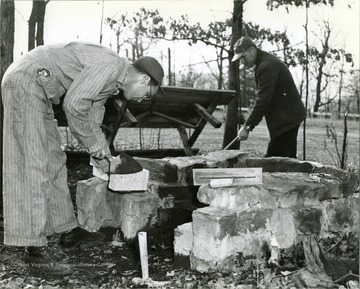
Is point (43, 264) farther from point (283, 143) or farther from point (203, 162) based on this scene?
point (283, 143)

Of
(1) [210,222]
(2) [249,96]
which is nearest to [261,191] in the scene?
(1) [210,222]

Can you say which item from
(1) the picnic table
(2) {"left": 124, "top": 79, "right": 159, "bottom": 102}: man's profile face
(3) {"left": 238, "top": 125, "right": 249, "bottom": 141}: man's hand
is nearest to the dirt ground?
(2) {"left": 124, "top": 79, "right": 159, "bottom": 102}: man's profile face

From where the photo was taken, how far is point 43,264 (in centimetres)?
306

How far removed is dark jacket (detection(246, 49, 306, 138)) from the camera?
525cm

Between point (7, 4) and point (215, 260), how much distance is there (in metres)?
3.37

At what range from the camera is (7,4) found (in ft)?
14.9

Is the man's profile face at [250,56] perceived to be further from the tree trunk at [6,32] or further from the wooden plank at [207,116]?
the tree trunk at [6,32]

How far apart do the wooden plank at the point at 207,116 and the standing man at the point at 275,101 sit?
1678mm

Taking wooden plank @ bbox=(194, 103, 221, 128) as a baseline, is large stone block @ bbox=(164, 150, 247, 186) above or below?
below

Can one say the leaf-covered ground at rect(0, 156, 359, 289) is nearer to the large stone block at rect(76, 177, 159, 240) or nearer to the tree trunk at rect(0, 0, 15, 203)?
the large stone block at rect(76, 177, 159, 240)

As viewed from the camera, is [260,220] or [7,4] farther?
[7,4]

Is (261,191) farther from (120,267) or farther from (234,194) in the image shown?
(120,267)

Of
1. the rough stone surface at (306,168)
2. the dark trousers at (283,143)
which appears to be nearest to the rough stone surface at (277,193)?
the rough stone surface at (306,168)

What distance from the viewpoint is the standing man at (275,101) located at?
5.25 metres
